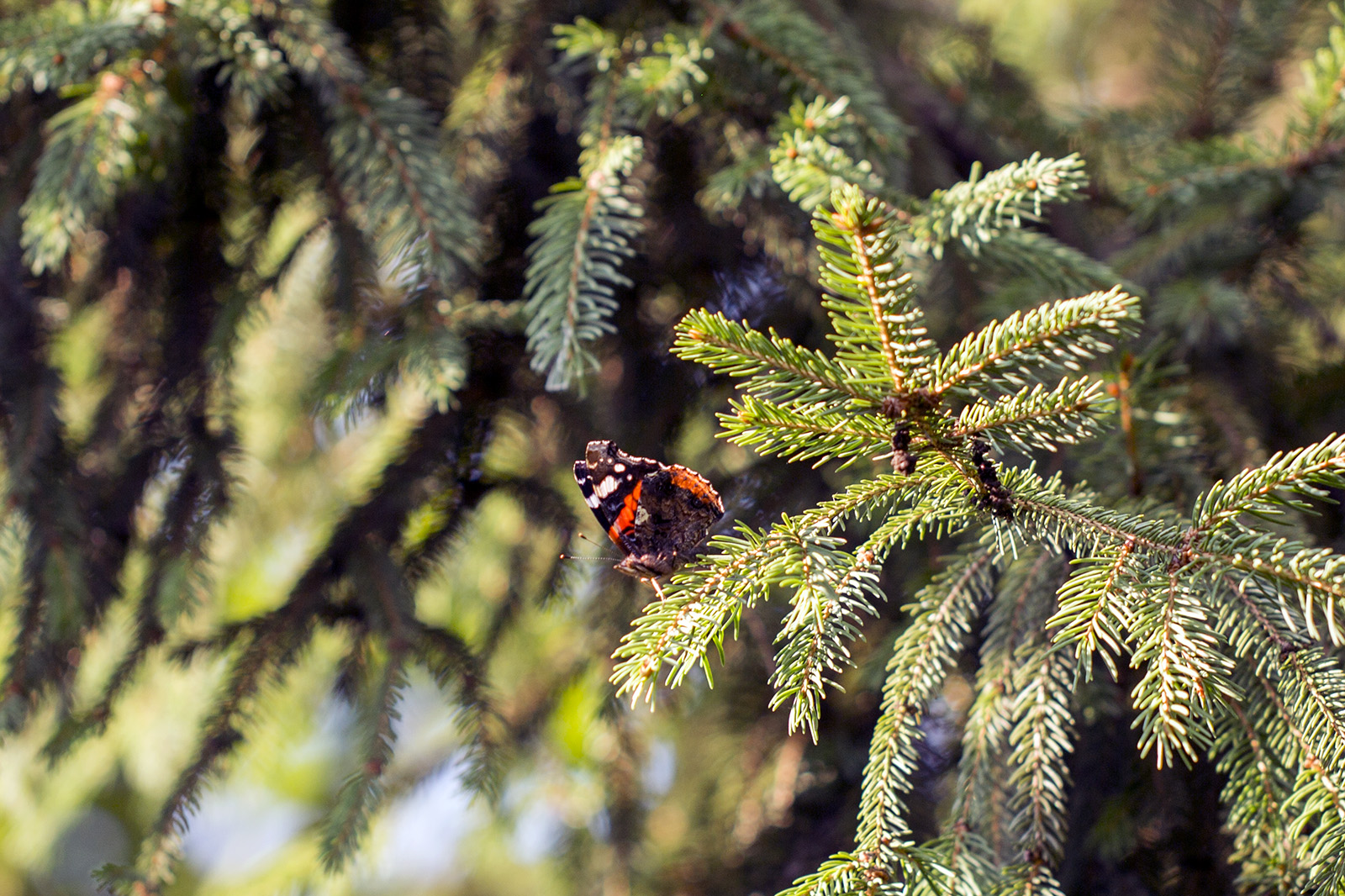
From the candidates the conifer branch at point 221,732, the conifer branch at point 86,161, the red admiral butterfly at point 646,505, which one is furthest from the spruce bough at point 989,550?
the conifer branch at point 86,161

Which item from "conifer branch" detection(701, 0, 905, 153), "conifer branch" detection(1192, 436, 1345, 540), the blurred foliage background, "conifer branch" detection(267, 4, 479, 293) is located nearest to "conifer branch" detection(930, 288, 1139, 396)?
"conifer branch" detection(1192, 436, 1345, 540)

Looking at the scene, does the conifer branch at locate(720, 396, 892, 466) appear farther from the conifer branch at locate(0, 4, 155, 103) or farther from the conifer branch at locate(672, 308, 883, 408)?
the conifer branch at locate(0, 4, 155, 103)

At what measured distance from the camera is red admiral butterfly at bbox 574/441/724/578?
84 centimetres

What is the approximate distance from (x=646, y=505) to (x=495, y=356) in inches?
19.5

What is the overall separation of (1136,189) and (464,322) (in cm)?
102

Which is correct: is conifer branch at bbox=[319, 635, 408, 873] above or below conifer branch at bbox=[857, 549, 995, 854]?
below

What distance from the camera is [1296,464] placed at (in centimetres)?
57

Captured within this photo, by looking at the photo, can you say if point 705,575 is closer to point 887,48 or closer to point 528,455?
point 528,455

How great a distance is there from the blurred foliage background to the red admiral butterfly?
232 millimetres

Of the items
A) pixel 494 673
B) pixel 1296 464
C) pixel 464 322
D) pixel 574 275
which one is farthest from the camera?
pixel 494 673

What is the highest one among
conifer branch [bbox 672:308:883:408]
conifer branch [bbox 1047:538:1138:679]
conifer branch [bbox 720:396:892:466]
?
conifer branch [bbox 672:308:883:408]

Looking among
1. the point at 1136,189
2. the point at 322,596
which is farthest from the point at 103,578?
the point at 1136,189

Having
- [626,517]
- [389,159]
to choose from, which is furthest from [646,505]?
[389,159]

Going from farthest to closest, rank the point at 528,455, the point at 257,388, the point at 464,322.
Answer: the point at 257,388
the point at 528,455
the point at 464,322
